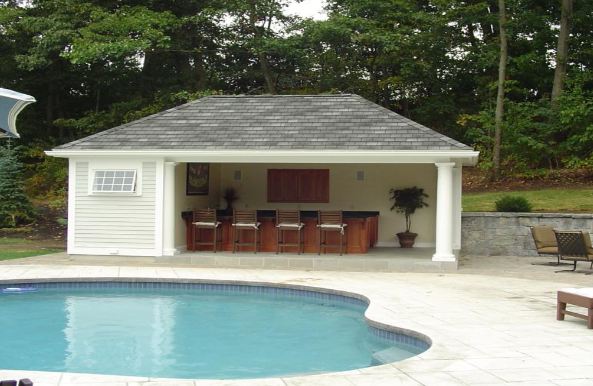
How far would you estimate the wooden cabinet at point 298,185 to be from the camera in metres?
17.7

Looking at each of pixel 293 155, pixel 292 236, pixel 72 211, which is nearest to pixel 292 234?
pixel 292 236

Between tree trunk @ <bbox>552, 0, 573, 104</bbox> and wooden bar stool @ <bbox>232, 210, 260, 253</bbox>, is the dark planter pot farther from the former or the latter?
tree trunk @ <bbox>552, 0, 573, 104</bbox>

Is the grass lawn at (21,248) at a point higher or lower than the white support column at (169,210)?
lower

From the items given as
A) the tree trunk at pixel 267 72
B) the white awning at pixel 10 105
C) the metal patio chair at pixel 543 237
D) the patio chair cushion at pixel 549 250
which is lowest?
the patio chair cushion at pixel 549 250

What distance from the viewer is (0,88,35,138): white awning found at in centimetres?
484

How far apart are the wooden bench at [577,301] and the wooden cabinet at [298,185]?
9.54 metres

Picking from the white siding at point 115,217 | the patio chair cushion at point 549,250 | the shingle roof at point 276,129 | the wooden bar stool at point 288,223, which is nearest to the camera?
the patio chair cushion at point 549,250

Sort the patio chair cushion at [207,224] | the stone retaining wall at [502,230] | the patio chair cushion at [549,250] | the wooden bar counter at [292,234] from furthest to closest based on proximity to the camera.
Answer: the stone retaining wall at [502,230], the wooden bar counter at [292,234], the patio chair cushion at [207,224], the patio chair cushion at [549,250]

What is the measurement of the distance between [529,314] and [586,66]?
18.8 metres

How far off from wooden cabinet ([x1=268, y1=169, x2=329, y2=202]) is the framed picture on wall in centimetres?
171

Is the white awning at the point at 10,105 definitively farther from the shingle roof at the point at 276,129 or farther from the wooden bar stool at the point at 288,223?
the wooden bar stool at the point at 288,223

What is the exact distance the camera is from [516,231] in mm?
16969

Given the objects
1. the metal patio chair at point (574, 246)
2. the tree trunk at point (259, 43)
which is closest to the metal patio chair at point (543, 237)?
the metal patio chair at point (574, 246)

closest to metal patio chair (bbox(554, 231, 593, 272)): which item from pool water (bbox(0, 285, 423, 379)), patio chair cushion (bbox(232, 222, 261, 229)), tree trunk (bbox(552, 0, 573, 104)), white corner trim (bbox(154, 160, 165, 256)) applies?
pool water (bbox(0, 285, 423, 379))
